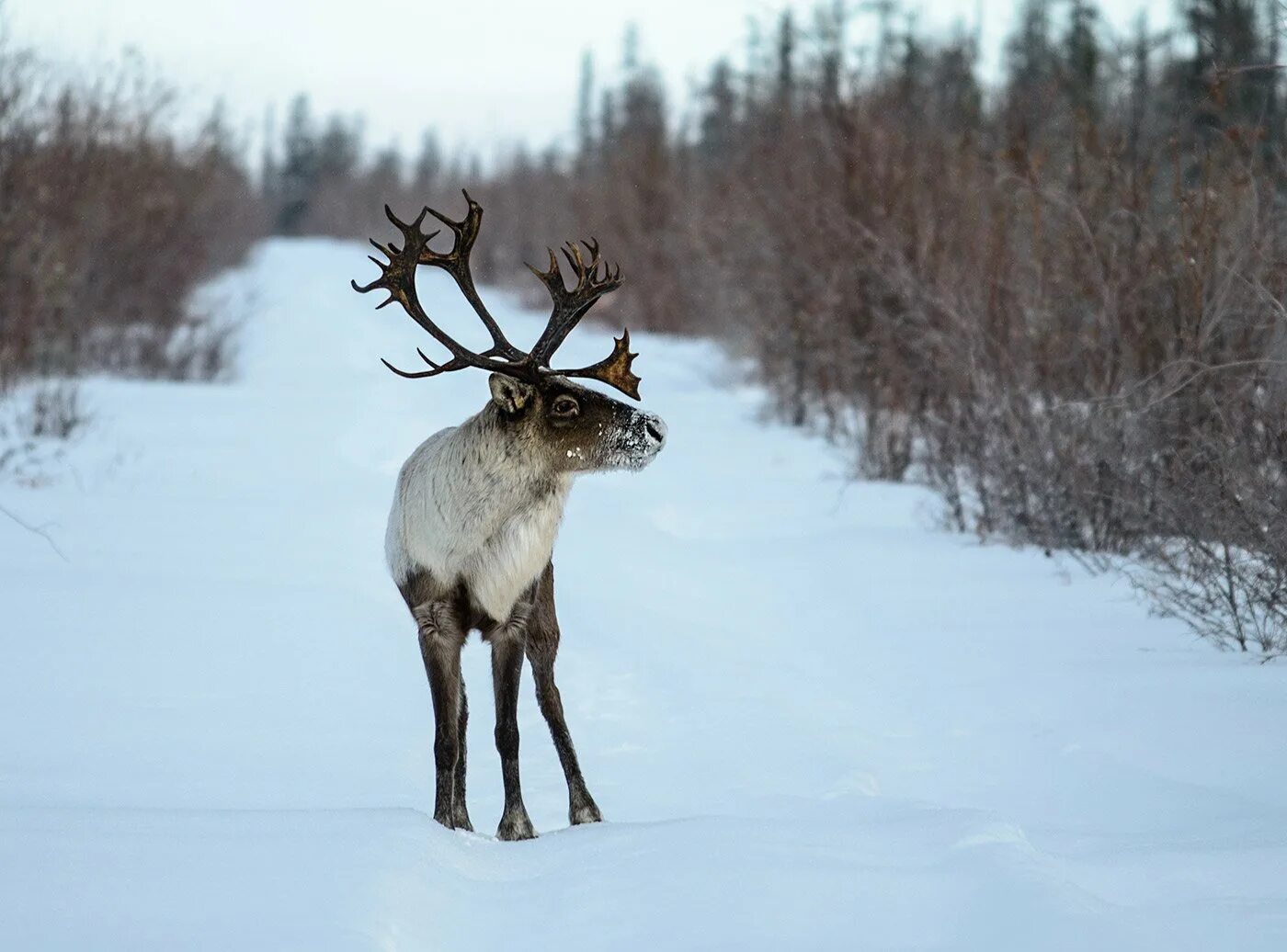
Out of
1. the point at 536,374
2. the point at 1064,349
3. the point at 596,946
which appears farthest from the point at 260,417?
the point at 596,946

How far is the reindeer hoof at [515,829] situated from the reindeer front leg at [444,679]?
126 mm

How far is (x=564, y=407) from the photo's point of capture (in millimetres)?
4477

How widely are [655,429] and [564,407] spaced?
27 cm

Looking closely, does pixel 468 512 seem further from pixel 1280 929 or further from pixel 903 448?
pixel 903 448

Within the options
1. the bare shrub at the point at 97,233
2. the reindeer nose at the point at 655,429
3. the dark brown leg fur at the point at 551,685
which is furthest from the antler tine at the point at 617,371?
the bare shrub at the point at 97,233

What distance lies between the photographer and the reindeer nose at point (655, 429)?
4.46 metres

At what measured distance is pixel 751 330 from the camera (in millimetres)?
16297

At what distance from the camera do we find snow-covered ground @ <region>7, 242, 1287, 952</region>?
10.5 ft

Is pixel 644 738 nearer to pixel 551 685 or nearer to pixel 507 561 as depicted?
pixel 551 685

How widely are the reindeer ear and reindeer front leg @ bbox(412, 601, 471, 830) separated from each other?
609 mm

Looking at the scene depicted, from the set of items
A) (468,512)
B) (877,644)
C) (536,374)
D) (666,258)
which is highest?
(666,258)

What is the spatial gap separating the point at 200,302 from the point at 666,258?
307 inches

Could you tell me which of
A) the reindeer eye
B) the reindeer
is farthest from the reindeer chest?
the reindeer eye

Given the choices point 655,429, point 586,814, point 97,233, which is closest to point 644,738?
point 586,814
